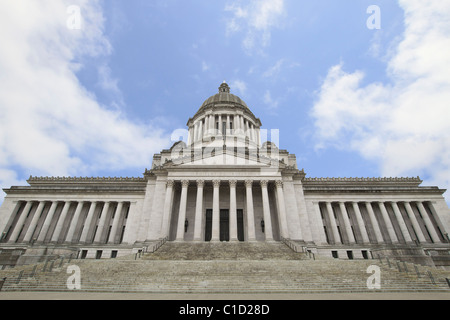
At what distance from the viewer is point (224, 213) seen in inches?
1394

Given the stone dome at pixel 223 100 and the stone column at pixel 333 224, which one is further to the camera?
the stone dome at pixel 223 100

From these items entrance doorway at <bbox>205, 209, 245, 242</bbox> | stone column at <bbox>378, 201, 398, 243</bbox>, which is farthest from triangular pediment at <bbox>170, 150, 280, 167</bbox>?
stone column at <bbox>378, 201, 398, 243</bbox>

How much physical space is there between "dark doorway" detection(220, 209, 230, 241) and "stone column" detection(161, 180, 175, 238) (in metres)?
7.59

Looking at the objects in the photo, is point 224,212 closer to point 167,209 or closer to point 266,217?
point 266,217

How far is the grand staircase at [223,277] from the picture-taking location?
13.5 m

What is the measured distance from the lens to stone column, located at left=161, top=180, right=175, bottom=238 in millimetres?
30175

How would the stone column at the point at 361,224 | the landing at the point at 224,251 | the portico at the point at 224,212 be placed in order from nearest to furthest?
1. the landing at the point at 224,251
2. the portico at the point at 224,212
3. the stone column at the point at 361,224

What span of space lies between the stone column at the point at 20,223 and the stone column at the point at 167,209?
22849mm

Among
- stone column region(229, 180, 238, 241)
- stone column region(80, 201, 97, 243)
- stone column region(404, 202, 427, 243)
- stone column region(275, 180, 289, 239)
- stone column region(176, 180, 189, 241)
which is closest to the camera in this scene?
stone column region(229, 180, 238, 241)

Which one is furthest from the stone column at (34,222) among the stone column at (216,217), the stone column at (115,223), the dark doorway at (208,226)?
the stone column at (216,217)

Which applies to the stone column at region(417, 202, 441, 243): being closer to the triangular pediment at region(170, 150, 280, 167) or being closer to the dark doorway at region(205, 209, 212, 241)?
the triangular pediment at region(170, 150, 280, 167)

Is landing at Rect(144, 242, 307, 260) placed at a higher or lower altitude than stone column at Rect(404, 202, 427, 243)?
lower

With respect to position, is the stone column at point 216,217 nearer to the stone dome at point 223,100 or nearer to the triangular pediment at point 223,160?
the triangular pediment at point 223,160
